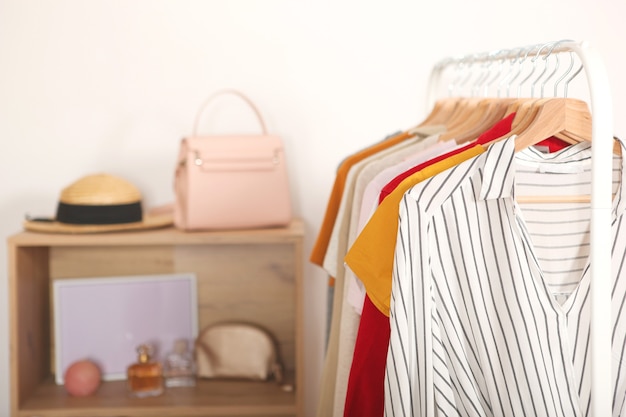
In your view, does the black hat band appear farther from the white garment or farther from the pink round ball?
the white garment

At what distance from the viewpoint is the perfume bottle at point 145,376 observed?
245cm

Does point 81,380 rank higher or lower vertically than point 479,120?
lower

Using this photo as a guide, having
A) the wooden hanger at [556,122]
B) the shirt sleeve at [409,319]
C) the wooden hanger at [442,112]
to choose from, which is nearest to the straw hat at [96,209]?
the wooden hanger at [442,112]

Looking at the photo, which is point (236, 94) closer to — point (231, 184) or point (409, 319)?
point (231, 184)

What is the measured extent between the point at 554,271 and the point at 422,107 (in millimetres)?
1316

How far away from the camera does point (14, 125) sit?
2668 mm

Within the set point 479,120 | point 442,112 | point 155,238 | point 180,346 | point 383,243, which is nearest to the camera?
point 383,243

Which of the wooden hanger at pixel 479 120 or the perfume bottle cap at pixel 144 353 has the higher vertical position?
the wooden hanger at pixel 479 120

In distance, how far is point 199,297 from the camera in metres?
2.66

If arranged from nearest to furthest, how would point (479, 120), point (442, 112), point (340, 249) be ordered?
point (479, 120), point (340, 249), point (442, 112)

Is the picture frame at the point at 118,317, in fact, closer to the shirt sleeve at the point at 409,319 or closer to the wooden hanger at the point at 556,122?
the shirt sleeve at the point at 409,319

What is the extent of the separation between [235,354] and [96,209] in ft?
2.15

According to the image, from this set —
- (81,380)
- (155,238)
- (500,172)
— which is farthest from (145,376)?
(500,172)

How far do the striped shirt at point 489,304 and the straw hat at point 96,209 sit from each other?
1.22m
